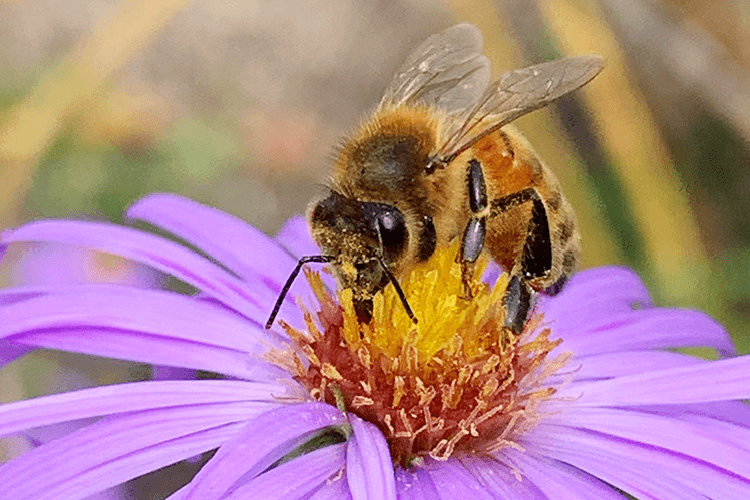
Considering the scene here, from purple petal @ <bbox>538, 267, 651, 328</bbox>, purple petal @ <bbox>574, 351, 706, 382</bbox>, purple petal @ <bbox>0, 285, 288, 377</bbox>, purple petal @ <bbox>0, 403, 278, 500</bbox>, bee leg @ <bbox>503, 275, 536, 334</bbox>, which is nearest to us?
purple petal @ <bbox>0, 403, 278, 500</bbox>

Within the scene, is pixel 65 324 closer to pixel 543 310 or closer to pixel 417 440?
pixel 417 440

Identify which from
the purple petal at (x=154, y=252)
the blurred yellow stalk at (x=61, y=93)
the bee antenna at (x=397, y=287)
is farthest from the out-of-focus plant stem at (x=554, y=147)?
the bee antenna at (x=397, y=287)

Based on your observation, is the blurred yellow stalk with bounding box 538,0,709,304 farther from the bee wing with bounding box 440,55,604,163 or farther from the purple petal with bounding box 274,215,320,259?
the bee wing with bounding box 440,55,604,163

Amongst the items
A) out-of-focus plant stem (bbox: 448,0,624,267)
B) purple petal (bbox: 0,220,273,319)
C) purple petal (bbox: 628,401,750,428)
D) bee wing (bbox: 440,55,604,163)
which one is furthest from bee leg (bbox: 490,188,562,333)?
out-of-focus plant stem (bbox: 448,0,624,267)

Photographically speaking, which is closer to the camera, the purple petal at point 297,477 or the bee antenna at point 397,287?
the purple petal at point 297,477

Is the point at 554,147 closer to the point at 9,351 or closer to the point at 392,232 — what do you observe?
the point at 392,232

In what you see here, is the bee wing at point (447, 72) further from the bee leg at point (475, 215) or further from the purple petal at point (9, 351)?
the purple petal at point (9, 351)
